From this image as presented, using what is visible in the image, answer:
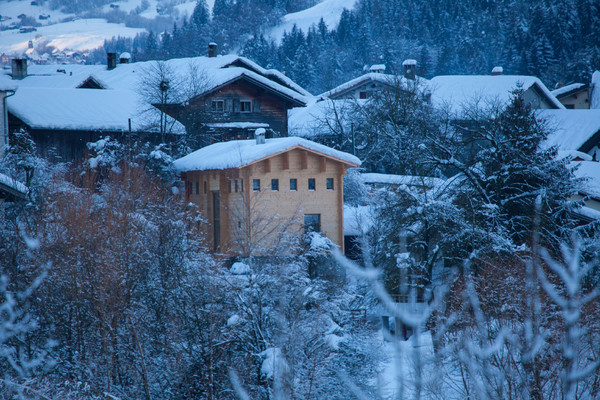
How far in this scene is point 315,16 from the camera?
132 meters

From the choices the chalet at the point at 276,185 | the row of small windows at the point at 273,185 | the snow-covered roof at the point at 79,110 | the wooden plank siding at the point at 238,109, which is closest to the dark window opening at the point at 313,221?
the chalet at the point at 276,185

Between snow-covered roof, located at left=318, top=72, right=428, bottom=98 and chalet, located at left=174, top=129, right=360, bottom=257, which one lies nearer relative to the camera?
chalet, located at left=174, top=129, right=360, bottom=257

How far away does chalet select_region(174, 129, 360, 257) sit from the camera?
2388 cm

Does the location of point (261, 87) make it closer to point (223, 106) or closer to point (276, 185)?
point (223, 106)

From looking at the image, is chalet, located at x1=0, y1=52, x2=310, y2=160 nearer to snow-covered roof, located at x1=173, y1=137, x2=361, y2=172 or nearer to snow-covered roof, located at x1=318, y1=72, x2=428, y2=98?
snow-covered roof, located at x1=173, y1=137, x2=361, y2=172

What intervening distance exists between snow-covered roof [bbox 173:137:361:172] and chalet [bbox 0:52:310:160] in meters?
4.52

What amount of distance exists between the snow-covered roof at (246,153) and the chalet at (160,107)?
4.52 m

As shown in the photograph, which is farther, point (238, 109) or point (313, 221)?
point (238, 109)

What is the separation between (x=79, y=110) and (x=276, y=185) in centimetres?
1168

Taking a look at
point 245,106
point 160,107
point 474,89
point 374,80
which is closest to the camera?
point 160,107

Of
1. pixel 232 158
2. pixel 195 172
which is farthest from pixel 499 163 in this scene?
pixel 195 172

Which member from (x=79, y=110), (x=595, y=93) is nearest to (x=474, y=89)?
(x=595, y=93)

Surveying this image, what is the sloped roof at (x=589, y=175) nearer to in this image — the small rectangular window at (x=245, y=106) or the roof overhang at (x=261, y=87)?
the roof overhang at (x=261, y=87)

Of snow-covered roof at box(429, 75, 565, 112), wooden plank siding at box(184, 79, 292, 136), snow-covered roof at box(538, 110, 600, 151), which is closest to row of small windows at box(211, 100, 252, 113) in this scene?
wooden plank siding at box(184, 79, 292, 136)
